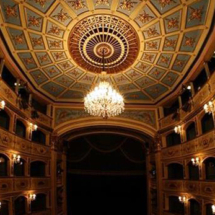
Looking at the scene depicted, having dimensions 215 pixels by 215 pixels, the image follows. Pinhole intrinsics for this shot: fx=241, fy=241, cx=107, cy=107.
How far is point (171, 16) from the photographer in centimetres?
749

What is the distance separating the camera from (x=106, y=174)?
17156 mm

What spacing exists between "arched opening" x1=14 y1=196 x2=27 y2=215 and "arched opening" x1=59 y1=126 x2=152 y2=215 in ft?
19.0

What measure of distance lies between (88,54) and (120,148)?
347 inches

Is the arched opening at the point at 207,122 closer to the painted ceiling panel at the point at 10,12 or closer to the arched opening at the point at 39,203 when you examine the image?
the painted ceiling panel at the point at 10,12

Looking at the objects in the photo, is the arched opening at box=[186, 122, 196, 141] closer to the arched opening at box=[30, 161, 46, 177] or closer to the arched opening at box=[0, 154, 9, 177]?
the arched opening at box=[30, 161, 46, 177]

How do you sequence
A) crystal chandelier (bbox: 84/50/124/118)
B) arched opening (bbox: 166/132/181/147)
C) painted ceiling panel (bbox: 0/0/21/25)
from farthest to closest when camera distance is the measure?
arched opening (bbox: 166/132/181/147) → crystal chandelier (bbox: 84/50/124/118) → painted ceiling panel (bbox: 0/0/21/25)

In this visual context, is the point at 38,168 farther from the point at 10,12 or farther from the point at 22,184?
the point at 10,12

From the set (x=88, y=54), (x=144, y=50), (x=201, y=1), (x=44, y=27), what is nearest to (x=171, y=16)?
(x=201, y=1)

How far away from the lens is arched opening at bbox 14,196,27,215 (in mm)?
10062

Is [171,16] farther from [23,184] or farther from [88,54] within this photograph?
[23,184]

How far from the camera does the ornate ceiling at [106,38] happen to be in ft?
23.7

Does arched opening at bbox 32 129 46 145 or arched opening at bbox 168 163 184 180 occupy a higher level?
A: arched opening at bbox 32 129 46 145

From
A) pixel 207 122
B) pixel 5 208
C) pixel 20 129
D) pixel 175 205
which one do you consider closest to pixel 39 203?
pixel 5 208

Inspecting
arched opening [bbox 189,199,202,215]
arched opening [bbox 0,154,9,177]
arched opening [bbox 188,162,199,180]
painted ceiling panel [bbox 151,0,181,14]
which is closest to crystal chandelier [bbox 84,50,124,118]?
painted ceiling panel [bbox 151,0,181,14]
